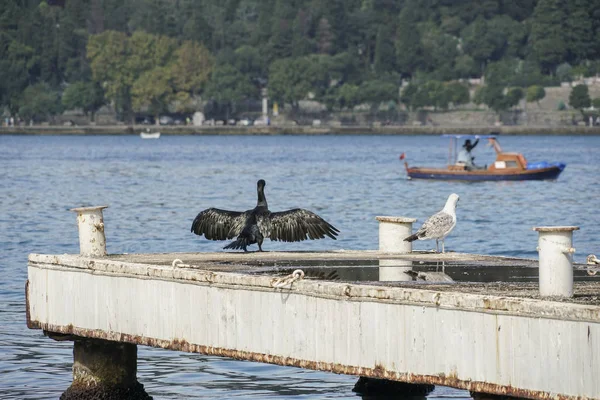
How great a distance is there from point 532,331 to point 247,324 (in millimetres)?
3605

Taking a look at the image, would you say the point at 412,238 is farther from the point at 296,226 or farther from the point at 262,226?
the point at 262,226

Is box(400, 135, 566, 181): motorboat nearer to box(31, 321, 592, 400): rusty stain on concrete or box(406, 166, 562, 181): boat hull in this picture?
box(406, 166, 562, 181): boat hull

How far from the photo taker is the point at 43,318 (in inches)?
787

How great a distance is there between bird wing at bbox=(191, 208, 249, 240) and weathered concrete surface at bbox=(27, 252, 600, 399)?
1155 millimetres

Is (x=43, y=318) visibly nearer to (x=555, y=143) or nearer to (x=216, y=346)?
(x=216, y=346)

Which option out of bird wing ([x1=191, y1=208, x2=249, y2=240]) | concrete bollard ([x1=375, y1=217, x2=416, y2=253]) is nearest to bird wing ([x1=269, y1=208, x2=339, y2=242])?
bird wing ([x1=191, y1=208, x2=249, y2=240])

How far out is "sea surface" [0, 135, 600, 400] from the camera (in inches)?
909

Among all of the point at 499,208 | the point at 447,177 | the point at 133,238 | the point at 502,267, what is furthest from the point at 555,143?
the point at 502,267

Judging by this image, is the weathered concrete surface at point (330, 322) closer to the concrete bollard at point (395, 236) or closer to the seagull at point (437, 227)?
the concrete bollard at point (395, 236)

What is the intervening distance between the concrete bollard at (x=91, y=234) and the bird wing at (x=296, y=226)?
2.41 m

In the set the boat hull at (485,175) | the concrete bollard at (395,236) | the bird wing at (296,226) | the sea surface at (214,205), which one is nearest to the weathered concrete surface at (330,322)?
the bird wing at (296,226)

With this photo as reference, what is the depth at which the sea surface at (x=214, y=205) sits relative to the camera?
23078mm

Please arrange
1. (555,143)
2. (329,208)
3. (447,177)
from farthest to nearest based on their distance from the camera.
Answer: (555,143) → (447,177) → (329,208)

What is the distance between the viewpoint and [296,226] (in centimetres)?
2172
